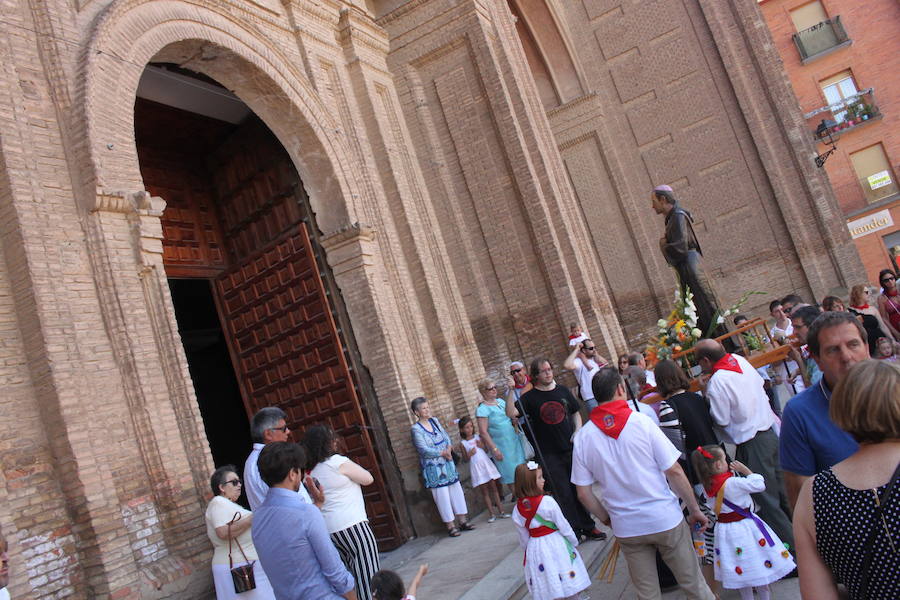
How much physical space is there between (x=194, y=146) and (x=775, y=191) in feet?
40.1

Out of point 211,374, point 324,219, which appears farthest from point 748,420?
point 211,374

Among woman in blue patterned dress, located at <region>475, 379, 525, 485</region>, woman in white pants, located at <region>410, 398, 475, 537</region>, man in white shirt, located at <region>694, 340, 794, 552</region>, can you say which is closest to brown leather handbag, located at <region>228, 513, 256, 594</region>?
man in white shirt, located at <region>694, 340, 794, 552</region>

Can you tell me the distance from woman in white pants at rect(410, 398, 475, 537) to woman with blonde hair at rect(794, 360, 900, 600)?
20.9 ft

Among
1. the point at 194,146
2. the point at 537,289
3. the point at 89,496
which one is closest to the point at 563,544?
the point at 89,496

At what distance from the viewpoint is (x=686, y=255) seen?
815 cm

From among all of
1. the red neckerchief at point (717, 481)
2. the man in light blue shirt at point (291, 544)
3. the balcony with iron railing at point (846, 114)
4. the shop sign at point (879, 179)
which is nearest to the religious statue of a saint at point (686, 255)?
the red neckerchief at point (717, 481)

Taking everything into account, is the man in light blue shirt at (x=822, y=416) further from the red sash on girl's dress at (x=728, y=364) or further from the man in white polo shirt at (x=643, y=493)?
the red sash on girl's dress at (x=728, y=364)

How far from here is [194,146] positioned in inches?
440

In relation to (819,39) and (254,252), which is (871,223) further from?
(254,252)

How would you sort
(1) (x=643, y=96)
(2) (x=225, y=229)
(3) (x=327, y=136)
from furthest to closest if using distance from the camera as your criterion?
1. (1) (x=643, y=96)
2. (2) (x=225, y=229)
3. (3) (x=327, y=136)

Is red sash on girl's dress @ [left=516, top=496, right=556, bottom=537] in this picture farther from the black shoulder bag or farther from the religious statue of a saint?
the religious statue of a saint

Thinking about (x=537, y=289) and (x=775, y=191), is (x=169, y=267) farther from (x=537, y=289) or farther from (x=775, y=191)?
(x=775, y=191)

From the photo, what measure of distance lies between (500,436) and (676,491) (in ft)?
15.1

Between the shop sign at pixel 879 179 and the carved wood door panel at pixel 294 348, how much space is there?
2170 cm
